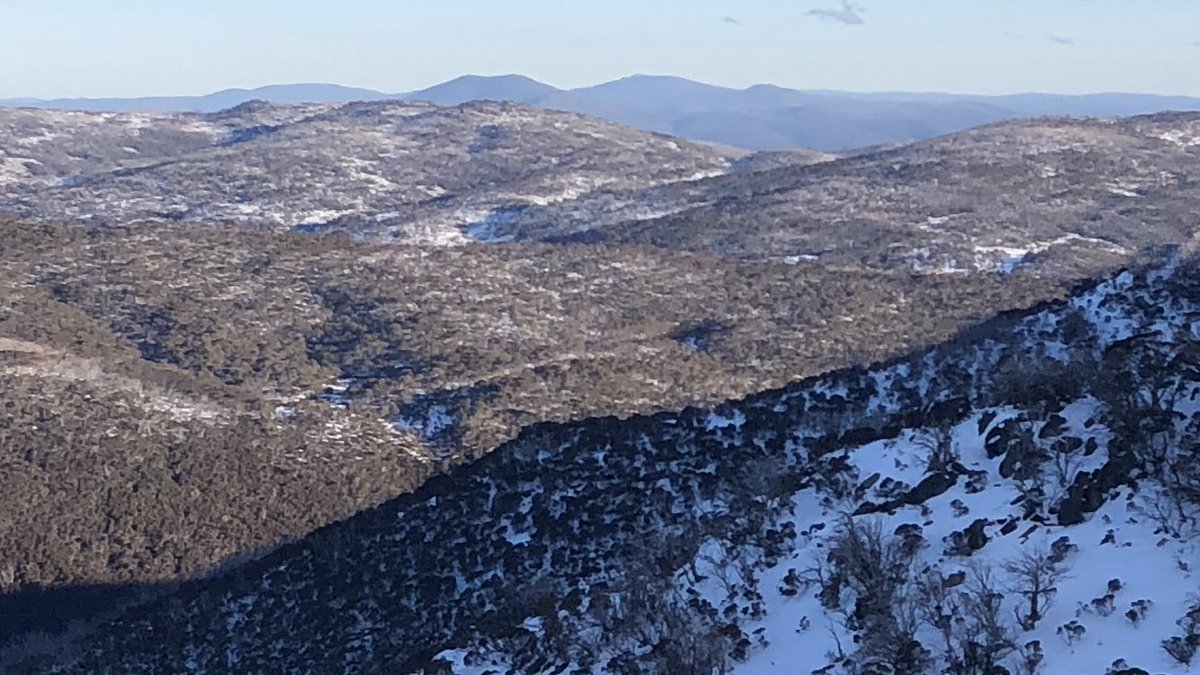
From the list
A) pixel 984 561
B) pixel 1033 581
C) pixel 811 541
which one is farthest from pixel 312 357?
pixel 1033 581

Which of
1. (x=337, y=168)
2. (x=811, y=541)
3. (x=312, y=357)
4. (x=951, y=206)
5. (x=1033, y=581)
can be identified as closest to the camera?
(x=1033, y=581)

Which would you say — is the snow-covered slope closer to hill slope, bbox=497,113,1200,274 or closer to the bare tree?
the bare tree

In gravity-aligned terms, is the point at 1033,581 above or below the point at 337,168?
above

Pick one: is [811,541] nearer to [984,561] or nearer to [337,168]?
[984,561]

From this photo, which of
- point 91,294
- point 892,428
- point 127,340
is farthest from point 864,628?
point 91,294

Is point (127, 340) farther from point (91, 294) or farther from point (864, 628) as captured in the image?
point (864, 628)

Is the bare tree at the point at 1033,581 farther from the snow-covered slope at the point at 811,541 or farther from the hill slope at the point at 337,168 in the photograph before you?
the hill slope at the point at 337,168

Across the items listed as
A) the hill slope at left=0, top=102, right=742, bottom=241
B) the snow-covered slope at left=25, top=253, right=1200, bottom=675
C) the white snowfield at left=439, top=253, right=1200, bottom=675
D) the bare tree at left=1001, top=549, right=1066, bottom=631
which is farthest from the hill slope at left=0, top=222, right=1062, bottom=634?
the hill slope at left=0, top=102, right=742, bottom=241

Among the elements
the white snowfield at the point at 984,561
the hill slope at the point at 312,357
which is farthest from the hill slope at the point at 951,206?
the white snowfield at the point at 984,561
